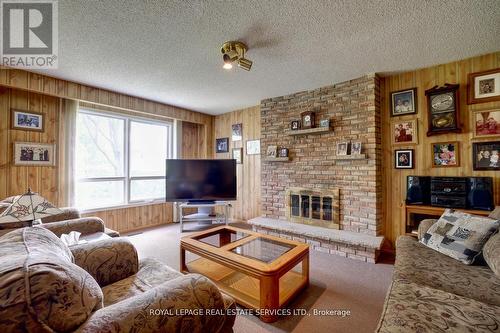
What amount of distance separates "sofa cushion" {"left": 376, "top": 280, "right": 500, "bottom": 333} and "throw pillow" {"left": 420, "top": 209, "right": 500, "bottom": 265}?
0.68 m

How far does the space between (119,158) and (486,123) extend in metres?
5.21

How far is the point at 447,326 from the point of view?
926 mm

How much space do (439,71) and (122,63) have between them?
3816mm

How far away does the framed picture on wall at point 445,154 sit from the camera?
252 cm

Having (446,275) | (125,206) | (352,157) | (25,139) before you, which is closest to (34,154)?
(25,139)

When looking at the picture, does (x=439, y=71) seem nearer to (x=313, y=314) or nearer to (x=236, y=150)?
(x=313, y=314)

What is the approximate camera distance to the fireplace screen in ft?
10.6

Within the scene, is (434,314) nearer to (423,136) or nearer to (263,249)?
(263,249)

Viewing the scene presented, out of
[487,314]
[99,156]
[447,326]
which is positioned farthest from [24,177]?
[487,314]

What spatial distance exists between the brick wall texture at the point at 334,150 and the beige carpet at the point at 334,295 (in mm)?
639

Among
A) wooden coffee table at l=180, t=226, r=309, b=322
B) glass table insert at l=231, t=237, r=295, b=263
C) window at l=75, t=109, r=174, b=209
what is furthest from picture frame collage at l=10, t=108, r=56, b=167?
glass table insert at l=231, t=237, r=295, b=263

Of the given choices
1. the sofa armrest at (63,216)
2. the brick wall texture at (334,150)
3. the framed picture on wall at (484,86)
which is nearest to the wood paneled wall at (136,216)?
the sofa armrest at (63,216)

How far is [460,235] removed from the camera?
1.69 meters

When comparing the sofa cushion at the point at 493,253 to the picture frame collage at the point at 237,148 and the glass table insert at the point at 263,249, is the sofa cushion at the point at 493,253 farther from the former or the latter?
the picture frame collage at the point at 237,148
